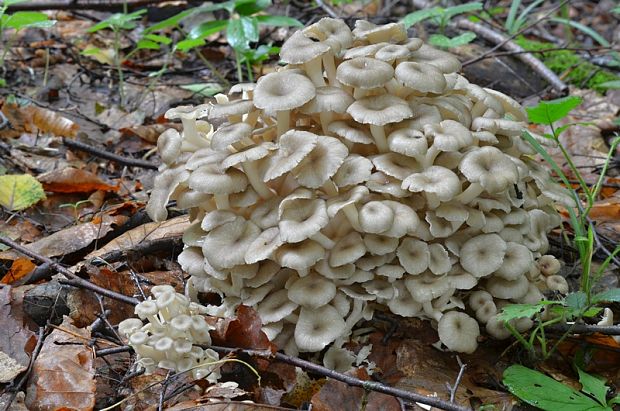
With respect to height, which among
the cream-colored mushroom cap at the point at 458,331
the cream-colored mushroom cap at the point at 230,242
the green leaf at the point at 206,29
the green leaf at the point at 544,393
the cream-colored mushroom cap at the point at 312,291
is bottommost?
the cream-colored mushroom cap at the point at 458,331

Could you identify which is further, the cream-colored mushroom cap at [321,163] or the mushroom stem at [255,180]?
the mushroom stem at [255,180]

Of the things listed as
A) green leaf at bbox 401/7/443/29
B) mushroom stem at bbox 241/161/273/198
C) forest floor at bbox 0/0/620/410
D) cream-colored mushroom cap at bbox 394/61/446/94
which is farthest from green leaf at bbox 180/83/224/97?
cream-colored mushroom cap at bbox 394/61/446/94

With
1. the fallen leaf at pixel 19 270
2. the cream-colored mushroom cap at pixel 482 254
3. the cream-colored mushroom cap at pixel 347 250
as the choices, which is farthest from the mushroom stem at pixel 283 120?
the fallen leaf at pixel 19 270

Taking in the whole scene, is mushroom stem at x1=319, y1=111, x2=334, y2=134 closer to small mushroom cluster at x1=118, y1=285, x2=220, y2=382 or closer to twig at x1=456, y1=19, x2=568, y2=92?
small mushroom cluster at x1=118, y1=285, x2=220, y2=382

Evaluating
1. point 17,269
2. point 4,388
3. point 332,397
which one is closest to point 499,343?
point 332,397

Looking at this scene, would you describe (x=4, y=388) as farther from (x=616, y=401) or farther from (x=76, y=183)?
(x=616, y=401)

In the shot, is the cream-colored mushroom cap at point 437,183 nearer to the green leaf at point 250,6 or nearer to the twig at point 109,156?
the twig at point 109,156
